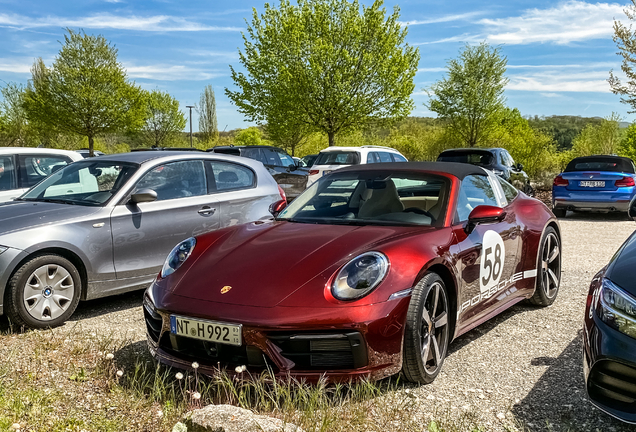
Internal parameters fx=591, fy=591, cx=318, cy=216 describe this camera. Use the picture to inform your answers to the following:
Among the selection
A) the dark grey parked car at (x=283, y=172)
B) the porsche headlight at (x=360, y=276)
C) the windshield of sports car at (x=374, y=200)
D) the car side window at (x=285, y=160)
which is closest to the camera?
the porsche headlight at (x=360, y=276)

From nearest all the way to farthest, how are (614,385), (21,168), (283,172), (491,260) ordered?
(614,385), (491,260), (21,168), (283,172)

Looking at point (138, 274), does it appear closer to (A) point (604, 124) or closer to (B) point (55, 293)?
(B) point (55, 293)

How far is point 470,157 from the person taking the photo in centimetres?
1479

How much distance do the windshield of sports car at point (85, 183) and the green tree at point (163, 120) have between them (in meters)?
58.8

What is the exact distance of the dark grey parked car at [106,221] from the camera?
4.92 metres

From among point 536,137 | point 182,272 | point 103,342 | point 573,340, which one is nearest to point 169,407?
point 182,272

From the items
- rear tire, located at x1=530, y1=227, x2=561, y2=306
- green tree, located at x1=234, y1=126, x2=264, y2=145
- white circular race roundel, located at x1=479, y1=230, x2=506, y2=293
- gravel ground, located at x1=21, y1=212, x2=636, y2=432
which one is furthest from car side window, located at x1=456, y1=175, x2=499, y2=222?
green tree, located at x1=234, y1=126, x2=264, y2=145

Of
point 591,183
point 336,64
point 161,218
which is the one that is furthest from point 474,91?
point 161,218

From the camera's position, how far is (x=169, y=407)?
3197 millimetres

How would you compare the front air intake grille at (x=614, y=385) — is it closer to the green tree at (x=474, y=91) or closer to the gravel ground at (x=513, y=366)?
the gravel ground at (x=513, y=366)

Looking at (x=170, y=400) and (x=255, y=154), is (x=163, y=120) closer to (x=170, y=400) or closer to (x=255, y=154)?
(x=255, y=154)

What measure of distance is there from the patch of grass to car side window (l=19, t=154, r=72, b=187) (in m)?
4.49

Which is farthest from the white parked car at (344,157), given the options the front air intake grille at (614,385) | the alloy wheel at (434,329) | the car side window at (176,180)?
the front air intake grille at (614,385)

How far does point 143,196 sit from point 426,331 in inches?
123
